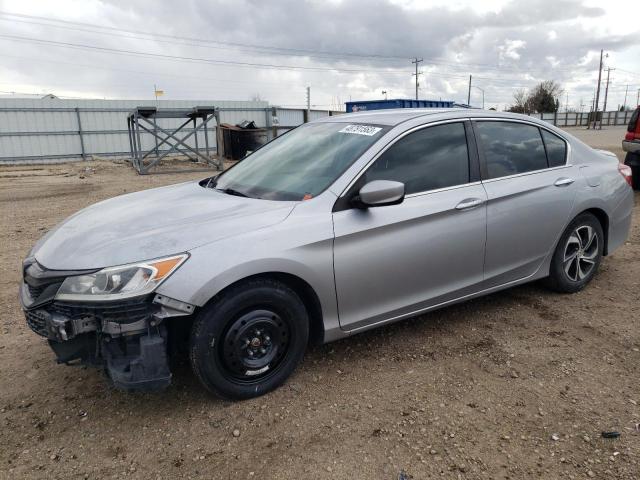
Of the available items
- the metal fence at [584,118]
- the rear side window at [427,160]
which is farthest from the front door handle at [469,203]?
the metal fence at [584,118]

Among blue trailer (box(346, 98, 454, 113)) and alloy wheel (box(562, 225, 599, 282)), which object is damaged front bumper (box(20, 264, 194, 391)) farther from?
blue trailer (box(346, 98, 454, 113))

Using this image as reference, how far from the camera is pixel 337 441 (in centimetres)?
248

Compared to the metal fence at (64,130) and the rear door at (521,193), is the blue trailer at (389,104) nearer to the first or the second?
the metal fence at (64,130)

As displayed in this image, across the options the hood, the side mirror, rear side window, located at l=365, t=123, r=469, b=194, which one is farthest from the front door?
the hood

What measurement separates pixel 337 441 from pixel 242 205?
1.45 m

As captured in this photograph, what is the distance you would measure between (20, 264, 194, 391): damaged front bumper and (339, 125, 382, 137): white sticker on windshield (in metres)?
1.67

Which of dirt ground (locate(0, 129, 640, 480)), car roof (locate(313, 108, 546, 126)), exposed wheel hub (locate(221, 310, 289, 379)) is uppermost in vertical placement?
car roof (locate(313, 108, 546, 126))

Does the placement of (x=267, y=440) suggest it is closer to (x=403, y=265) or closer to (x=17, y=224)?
(x=403, y=265)

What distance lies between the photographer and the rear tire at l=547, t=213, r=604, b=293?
409 cm

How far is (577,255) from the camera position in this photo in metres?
4.23

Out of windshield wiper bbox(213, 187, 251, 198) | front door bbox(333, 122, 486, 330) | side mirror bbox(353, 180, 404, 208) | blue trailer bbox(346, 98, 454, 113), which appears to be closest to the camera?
side mirror bbox(353, 180, 404, 208)

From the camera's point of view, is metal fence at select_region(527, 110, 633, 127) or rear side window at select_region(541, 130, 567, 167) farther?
metal fence at select_region(527, 110, 633, 127)

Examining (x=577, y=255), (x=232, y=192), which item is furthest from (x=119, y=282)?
(x=577, y=255)

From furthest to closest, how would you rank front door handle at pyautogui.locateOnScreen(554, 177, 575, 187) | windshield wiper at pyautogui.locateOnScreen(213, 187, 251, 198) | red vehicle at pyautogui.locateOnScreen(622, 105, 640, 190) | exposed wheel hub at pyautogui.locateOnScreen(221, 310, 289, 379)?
red vehicle at pyautogui.locateOnScreen(622, 105, 640, 190) < front door handle at pyautogui.locateOnScreen(554, 177, 575, 187) < windshield wiper at pyautogui.locateOnScreen(213, 187, 251, 198) < exposed wheel hub at pyautogui.locateOnScreen(221, 310, 289, 379)
